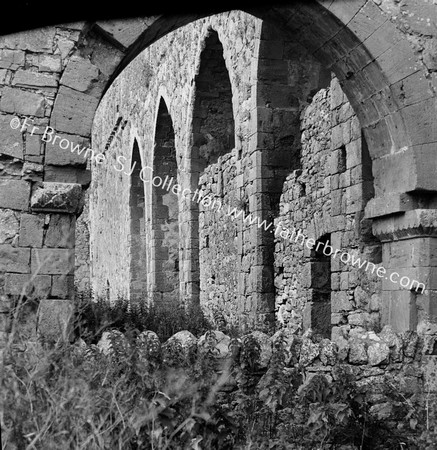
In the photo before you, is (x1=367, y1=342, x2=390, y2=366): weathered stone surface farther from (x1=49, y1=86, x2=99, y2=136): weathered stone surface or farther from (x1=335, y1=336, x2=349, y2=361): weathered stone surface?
(x1=49, y1=86, x2=99, y2=136): weathered stone surface

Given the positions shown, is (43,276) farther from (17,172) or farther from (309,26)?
(309,26)

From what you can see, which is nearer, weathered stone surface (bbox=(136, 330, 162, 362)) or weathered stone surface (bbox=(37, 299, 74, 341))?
weathered stone surface (bbox=(136, 330, 162, 362))

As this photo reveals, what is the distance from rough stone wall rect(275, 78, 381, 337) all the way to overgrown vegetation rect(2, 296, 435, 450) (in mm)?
2230

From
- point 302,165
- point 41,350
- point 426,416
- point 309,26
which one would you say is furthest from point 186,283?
point 41,350

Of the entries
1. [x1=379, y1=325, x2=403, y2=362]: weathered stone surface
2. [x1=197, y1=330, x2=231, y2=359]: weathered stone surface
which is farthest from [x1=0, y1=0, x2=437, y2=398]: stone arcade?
[x1=197, y1=330, x2=231, y2=359]: weathered stone surface

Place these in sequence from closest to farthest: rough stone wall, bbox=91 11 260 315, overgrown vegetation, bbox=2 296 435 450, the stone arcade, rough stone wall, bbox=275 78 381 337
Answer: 1. overgrown vegetation, bbox=2 296 435 450
2. the stone arcade
3. rough stone wall, bbox=275 78 381 337
4. rough stone wall, bbox=91 11 260 315

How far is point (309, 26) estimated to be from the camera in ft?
23.1

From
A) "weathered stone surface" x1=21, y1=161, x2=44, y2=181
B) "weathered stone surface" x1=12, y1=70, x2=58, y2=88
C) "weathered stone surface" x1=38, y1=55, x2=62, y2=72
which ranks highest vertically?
"weathered stone surface" x1=38, y1=55, x2=62, y2=72

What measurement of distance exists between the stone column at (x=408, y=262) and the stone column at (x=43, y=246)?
2826mm

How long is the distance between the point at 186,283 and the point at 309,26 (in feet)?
24.3

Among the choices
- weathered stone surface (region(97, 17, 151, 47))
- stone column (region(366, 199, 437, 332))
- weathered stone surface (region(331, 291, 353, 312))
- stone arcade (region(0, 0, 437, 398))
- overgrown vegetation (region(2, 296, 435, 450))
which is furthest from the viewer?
weathered stone surface (region(331, 291, 353, 312))

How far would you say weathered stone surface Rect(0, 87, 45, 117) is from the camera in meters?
5.89

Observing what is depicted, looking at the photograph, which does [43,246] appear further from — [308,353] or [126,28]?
[308,353]

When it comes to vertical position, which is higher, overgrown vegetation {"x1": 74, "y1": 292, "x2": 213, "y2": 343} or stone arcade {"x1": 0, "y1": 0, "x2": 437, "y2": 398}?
stone arcade {"x1": 0, "y1": 0, "x2": 437, "y2": 398}
